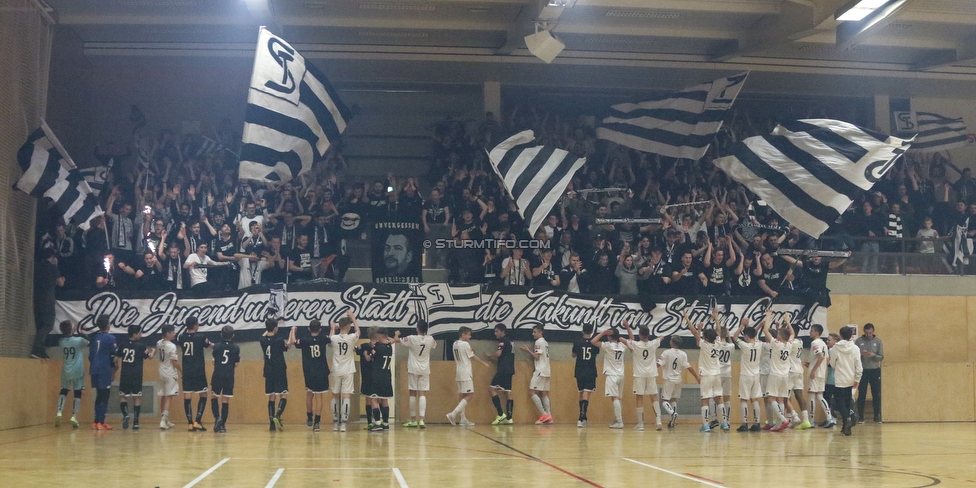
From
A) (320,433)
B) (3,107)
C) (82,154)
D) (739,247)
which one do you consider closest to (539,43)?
(739,247)

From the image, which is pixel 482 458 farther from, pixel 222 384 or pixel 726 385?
pixel 726 385

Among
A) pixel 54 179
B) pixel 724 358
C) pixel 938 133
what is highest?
pixel 938 133

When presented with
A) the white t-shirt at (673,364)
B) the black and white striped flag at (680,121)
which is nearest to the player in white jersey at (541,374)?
the white t-shirt at (673,364)

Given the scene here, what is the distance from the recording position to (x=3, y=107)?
69.9 feet

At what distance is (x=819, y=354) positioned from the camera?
2053 centimetres

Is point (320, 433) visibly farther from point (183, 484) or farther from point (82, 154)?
point (82, 154)

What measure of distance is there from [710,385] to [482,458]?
26.4 ft

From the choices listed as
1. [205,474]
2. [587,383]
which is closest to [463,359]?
[587,383]

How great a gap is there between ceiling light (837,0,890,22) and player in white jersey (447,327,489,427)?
12008mm

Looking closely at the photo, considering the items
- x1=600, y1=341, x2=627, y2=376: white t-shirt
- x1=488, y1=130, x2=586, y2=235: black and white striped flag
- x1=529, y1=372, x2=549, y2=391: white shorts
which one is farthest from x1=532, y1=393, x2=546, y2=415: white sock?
x1=488, y1=130, x2=586, y2=235: black and white striped flag

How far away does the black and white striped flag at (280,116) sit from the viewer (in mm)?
19125

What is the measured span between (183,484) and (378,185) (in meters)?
14.0

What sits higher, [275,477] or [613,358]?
[613,358]

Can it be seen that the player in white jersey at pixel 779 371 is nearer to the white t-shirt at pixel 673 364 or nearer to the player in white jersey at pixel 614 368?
the white t-shirt at pixel 673 364
